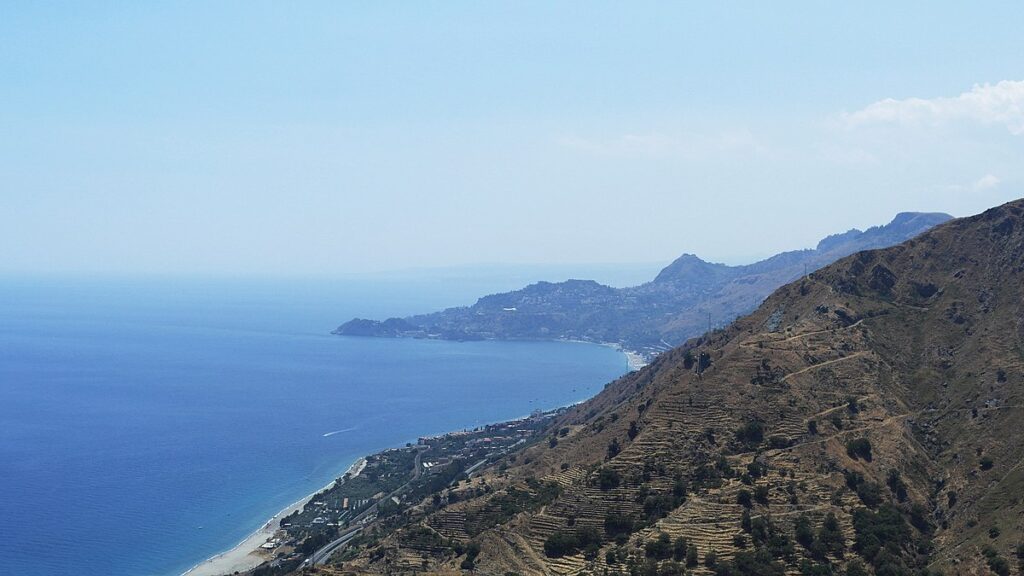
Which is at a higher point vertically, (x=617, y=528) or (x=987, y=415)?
(x=987, y=415)

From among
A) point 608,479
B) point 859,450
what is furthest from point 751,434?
point 608,479

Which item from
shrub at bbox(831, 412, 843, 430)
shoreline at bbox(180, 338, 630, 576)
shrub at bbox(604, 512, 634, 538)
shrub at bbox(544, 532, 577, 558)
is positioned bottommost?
shoreline at bbox(180, 338, 630, 576)

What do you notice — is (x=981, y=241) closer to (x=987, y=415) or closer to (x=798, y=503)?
(x=987, y=415)

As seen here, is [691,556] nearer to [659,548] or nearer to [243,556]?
[659,548]

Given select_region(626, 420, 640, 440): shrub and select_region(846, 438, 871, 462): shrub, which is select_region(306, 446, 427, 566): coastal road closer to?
select_region(626, 420, 640, 440): shrub

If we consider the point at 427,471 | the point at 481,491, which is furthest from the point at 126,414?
the point at 481,491

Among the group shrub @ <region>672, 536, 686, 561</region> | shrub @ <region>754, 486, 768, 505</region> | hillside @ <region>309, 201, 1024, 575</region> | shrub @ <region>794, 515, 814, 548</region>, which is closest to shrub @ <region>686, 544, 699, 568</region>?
hillside @ <region>309, 201, 1024, 575</region>

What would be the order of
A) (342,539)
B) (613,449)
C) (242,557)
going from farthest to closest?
(242,557) < (342,539) < (613,449)

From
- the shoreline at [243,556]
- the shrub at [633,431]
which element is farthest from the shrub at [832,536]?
the shoreline at [243,556]
